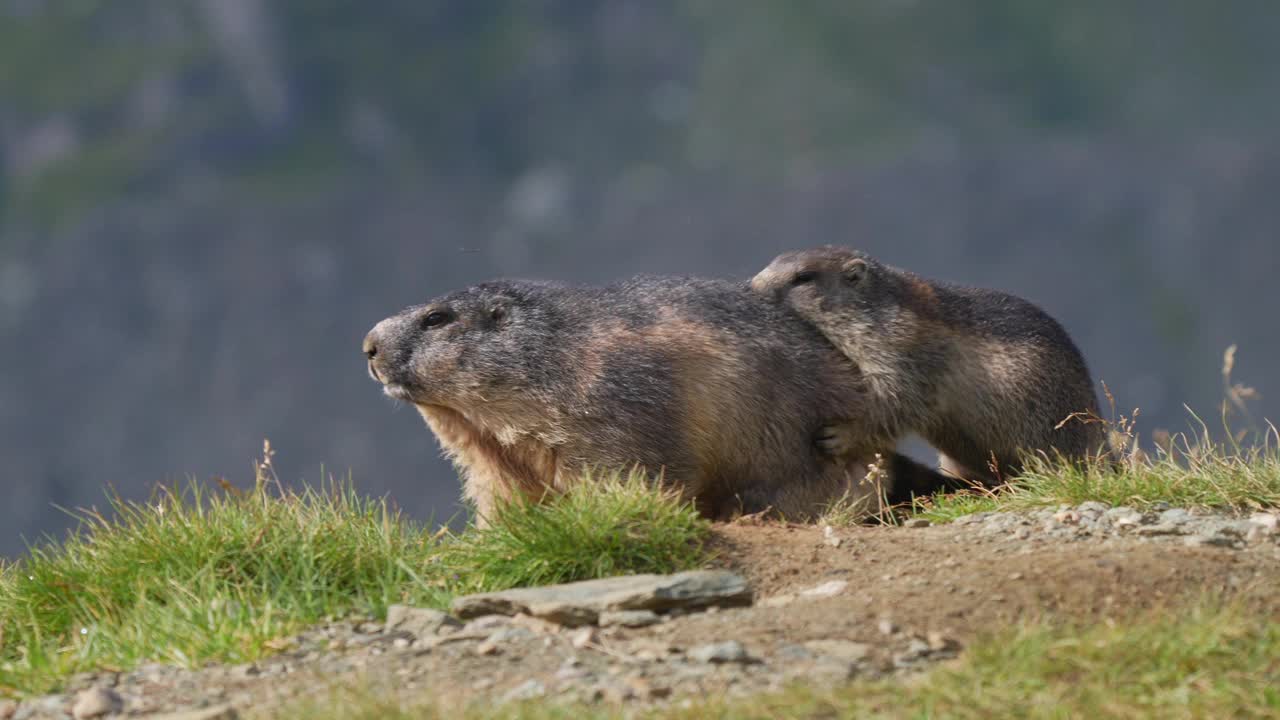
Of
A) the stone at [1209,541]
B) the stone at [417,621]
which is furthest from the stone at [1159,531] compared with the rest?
the stone at [417,621]

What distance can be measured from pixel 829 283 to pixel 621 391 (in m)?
2.32

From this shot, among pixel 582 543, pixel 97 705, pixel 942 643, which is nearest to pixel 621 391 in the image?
pixel 582 543

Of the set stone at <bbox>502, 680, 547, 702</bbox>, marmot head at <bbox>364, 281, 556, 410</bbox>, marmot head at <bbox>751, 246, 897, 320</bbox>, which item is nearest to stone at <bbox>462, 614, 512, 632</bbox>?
stone at <bbox>502, 680, 547, 702</bbox>

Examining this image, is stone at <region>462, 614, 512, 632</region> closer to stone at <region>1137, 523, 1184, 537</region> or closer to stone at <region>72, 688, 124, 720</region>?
stone at <region>72, 688, 124, 720</region>

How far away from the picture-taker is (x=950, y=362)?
1045cm

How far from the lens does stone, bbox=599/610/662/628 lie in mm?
6871

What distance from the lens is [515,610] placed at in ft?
23.5

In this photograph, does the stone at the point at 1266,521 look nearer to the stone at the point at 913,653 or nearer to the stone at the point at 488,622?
the stone at the point at 913,653

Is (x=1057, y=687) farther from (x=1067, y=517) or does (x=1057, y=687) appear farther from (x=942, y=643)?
(x=1067, y=517)

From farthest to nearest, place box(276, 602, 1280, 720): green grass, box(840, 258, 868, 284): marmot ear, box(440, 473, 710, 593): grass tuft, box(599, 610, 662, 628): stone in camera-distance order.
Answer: box(840, 258, 868, 284): marmot ear
box(440, 473, 710, 593): grass tuft
box(599, 610, 662, 628): stone
box(276, 602, 1280, 720): green grass

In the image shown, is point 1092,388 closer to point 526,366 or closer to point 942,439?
point 942,439

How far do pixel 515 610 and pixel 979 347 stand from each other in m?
4.81

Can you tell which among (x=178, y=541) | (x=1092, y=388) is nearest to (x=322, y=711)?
(x=178, y=541)

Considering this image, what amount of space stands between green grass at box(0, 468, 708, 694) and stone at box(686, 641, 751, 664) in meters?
1.46
